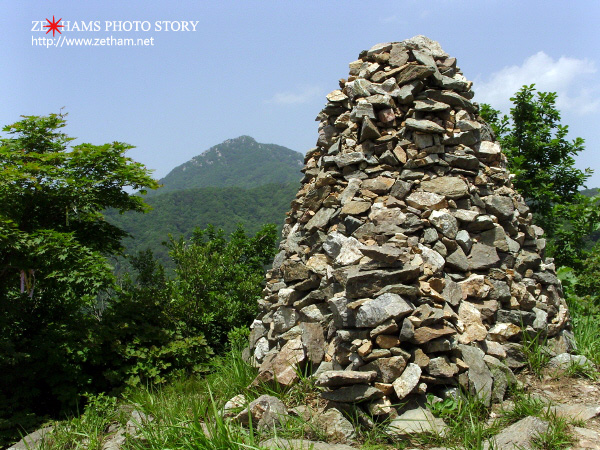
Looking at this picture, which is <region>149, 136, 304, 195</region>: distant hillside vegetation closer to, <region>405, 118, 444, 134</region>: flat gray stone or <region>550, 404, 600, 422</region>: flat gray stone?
<region>405, 118, 444, 134</region>: flat gray stone

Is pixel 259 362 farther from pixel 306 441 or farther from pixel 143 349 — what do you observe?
pixel 143 349

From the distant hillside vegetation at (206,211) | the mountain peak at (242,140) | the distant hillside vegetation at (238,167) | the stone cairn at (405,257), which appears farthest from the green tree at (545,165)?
the mountain peak at (242,140)

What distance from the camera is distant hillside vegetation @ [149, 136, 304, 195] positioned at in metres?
116

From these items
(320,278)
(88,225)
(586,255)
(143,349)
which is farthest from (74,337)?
(586,255)

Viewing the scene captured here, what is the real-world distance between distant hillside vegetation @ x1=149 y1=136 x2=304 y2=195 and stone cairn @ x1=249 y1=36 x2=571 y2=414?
92.9 metres

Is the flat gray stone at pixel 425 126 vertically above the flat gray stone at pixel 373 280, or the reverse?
the flat gray stone at pixel 425 126

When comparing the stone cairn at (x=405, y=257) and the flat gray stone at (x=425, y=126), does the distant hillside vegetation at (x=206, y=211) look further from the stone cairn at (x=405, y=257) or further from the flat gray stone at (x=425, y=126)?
the flat gray stone at (x=425, y=126)

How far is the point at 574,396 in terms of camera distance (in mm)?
3795

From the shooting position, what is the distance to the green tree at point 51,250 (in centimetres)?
585

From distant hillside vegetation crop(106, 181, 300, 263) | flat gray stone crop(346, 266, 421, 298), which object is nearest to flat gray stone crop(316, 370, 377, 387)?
flat gray stone crop(346, 266, 421, 298)

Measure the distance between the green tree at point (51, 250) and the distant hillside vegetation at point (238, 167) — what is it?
9044 centimetres

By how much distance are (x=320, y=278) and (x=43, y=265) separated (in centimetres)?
398

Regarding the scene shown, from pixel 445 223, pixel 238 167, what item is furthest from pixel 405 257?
pixel 238 167

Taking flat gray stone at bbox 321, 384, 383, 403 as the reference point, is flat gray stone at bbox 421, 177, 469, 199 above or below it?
above
